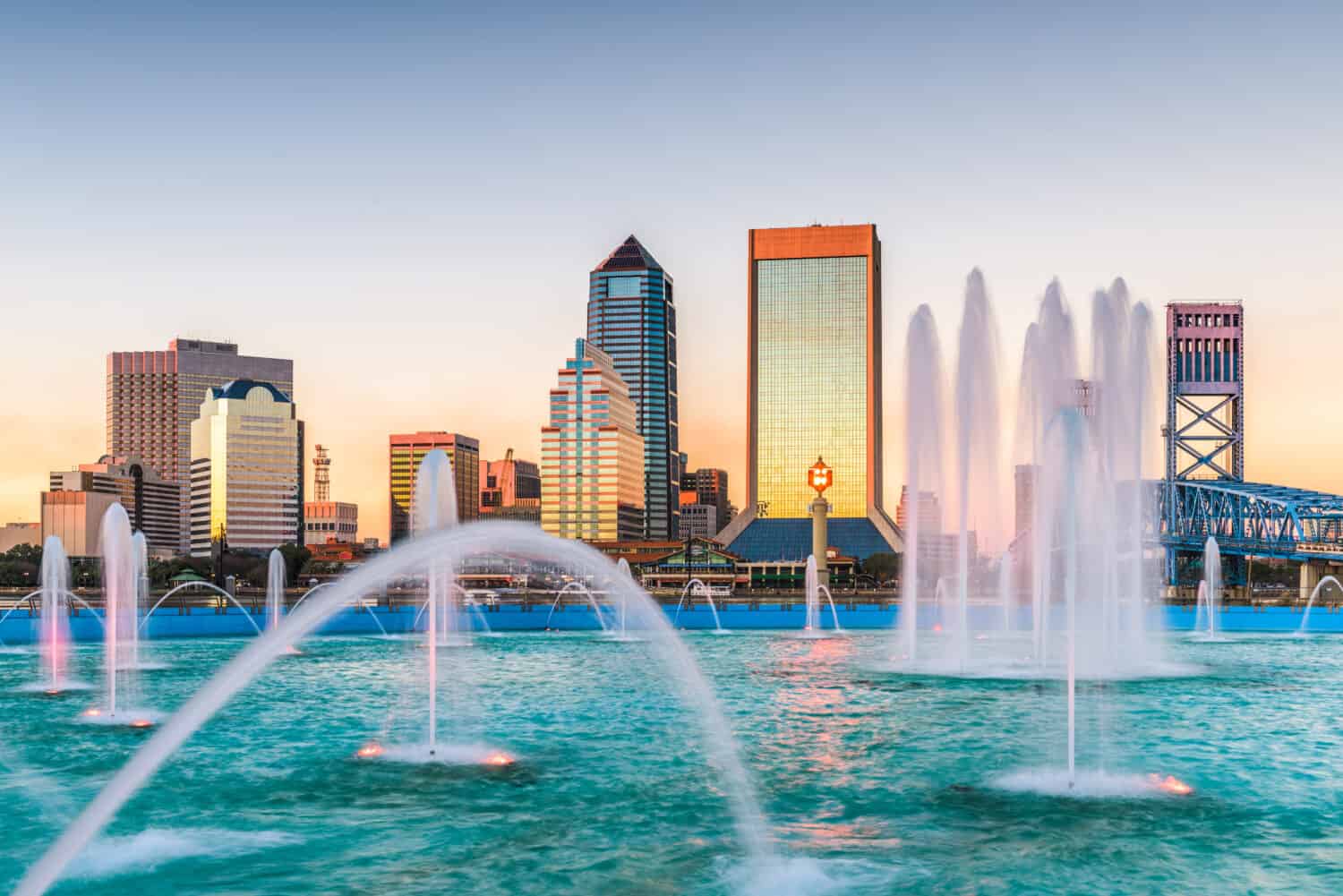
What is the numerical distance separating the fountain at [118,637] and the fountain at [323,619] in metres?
13.1

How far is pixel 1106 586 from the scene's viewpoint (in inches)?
1770

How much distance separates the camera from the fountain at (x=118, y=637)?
3203cm

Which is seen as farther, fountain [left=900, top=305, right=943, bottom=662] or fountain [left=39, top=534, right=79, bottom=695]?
fountain [left=900, top=305, right=943, bottom=662]

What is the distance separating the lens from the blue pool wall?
69500mm

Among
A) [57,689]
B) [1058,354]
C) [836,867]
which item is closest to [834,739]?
[836,867]

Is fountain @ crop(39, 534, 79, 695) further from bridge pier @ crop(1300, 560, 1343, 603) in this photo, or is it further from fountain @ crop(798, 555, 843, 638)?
bridge pier @ crop(1300, 560, 1343, 603)

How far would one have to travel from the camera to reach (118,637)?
60.3m

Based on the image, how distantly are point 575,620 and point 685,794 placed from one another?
55.4 meters

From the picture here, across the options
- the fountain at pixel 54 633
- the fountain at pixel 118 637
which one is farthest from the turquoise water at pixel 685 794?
the fountain at pixel 54 633

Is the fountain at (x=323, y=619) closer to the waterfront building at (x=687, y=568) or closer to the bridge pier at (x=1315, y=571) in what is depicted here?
the bridge pier at (x=1315, y=571)

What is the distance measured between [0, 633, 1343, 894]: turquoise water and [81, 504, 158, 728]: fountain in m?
0.93

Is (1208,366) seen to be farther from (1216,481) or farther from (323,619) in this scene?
(323,619)

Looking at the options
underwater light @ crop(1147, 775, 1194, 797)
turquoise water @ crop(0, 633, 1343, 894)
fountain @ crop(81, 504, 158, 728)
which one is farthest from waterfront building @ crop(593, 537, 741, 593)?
underwater light @ crop(1147, 775, 1194, 797)

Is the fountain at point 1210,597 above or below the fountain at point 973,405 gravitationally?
below
